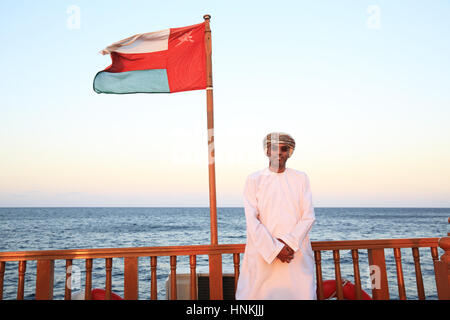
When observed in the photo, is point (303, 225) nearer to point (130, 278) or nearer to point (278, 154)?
point (278, 154)

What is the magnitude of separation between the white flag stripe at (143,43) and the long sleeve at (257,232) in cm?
168

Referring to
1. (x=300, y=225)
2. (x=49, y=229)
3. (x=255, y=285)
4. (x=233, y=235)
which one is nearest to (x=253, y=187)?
(x=300, y=225)

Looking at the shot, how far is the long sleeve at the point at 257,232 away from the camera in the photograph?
7.55 feet

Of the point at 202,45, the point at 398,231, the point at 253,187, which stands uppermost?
the point at 202,45

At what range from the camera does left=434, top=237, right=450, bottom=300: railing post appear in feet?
7.90

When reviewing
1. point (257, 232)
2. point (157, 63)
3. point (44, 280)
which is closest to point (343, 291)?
point (257, 232)

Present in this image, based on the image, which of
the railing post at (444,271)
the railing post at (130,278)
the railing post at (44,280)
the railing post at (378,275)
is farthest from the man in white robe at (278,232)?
the railing post at (44,280)

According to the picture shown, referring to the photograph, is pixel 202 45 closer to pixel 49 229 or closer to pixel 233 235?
pixel 233 235

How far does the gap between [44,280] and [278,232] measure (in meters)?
1.83

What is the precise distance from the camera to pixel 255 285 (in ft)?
7.71

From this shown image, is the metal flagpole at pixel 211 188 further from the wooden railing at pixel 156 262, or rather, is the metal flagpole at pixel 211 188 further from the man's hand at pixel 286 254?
the man's hand at pixel 286 254

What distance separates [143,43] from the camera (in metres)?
3.30

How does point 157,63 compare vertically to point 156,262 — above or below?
above
